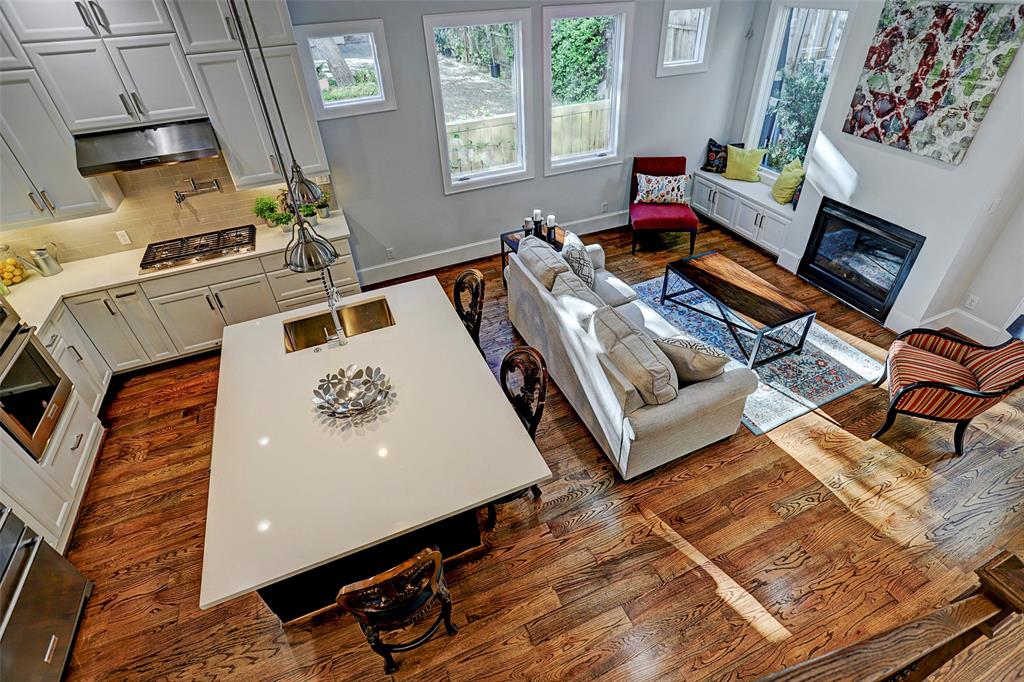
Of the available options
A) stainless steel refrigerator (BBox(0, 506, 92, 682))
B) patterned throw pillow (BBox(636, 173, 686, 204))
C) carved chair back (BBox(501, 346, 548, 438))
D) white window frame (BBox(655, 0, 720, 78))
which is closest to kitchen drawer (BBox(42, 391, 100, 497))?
stainless steel refrigerator (BBox(0, 506, 92, 682))

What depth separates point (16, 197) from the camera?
3.61 meters

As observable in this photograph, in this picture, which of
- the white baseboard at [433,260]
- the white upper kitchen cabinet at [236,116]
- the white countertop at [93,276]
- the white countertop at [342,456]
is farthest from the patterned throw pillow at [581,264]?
the white upper kitchen cabinet at [236,116]

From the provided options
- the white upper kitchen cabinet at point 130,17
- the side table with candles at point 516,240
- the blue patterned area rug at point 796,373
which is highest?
the white upper kitchen cabinet at point 130,17

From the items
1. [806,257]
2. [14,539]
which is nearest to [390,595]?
[14,539]

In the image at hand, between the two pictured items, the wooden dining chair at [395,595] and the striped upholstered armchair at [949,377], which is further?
the striped upholstered armchair at [949,377]

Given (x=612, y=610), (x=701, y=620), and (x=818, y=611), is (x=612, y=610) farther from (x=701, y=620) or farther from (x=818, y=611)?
(x=818, y=611)

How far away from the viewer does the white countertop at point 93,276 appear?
3.68 meters

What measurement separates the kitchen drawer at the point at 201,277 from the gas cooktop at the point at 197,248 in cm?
10

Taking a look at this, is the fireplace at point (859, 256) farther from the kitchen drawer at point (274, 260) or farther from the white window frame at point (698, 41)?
the kitchen drawer at point (274, 260)

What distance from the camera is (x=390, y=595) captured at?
194 centimetres

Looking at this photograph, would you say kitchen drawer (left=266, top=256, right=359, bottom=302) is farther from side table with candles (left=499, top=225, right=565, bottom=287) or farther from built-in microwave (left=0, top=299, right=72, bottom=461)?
built-in microwave (left=0, top=299, right=72, bottom=461)

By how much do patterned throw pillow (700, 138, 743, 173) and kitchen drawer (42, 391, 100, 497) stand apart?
6748mm

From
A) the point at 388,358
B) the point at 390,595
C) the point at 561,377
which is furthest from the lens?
the point at 561,377

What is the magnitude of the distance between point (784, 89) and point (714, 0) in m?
1.23
